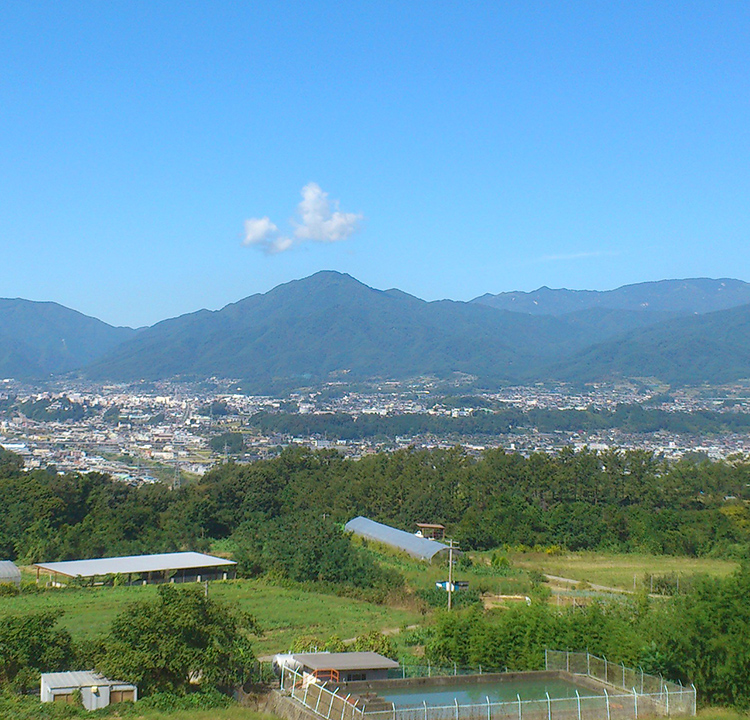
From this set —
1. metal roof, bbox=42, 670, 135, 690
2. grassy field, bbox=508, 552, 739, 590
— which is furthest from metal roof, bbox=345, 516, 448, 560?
metal roof, bbox=42, 670, 135, 690

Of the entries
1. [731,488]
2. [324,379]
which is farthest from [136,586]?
[324,379]

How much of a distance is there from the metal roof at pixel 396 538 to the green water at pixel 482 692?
12781mm

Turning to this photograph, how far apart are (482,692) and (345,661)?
1.84 meters

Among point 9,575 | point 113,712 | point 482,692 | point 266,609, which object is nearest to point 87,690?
point 113,712

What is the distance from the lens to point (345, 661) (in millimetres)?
11711

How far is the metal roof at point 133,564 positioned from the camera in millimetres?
21609

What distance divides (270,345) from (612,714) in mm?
175328

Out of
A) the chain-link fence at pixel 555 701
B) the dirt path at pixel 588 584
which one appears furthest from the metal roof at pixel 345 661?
the dirt path at pixel 588 584

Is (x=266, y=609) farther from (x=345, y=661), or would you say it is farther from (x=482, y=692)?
(x=482, y=692)

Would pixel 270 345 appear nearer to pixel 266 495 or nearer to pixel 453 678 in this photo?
pixel 266 495

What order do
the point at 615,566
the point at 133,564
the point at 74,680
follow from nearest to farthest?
the point at 74,680
the point at 133,564
the point at 615,566

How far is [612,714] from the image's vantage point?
10297mm

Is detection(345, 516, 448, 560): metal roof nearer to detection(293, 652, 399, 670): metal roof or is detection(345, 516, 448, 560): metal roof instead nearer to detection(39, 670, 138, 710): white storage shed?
detection(293, 652, 399, 670): metal roof

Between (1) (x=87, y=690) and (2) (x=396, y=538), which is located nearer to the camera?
(1) (x=87, y=690)
